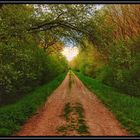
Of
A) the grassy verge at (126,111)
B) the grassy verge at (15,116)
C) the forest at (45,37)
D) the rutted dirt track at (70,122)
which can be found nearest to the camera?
the rutted dirt track at (70,122)

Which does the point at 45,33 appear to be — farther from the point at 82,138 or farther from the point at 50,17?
the point at 82,138

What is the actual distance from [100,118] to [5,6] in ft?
22.0

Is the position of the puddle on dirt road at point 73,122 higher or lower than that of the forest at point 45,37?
lower

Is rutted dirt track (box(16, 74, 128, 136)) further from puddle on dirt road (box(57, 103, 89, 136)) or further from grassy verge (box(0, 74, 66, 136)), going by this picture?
grassy verge (box(0, 74, 66, 136))

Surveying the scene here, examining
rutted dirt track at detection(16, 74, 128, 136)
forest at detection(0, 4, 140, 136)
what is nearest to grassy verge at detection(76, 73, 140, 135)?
forest at detection(0, 4, 140, 136)

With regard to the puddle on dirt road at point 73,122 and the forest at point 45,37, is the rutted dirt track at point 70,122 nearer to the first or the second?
the puddle on dirt road at point 73,122

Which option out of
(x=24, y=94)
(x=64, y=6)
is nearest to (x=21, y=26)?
(x=64, y=6)

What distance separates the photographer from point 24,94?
2495 centimetres

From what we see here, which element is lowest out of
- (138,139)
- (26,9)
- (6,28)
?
(138,139)

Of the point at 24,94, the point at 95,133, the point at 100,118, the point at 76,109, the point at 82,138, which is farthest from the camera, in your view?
the point at 24,94

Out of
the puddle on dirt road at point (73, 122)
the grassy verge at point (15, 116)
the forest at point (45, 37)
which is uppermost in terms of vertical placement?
the forest at point (45, 37)

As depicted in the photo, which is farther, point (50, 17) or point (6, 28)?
point (50, 17)

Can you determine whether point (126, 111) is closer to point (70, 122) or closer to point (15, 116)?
point (70, 122)

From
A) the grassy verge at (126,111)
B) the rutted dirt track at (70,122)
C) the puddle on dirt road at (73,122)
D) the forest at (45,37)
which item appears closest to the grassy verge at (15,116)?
the forest at (45,37)
